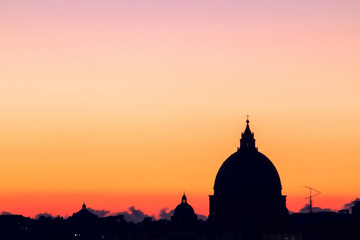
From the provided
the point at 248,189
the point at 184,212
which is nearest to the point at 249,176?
the point at 248,189

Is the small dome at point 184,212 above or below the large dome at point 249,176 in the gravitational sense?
below

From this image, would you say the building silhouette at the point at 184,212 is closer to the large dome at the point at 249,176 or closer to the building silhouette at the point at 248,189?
the building silhouette at the point at 248,189

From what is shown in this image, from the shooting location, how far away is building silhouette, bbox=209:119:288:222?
169875 mm

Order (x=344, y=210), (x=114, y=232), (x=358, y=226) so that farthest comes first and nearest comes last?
1. (x=344, y=210)
2. (x=114, y=232)
3. (x=358, y=226)

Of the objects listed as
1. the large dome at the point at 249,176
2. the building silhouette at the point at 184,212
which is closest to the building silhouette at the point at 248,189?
the large dome at the point at 249,176

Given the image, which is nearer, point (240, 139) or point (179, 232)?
point (179, 232)

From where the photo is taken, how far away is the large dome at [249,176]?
557 ft

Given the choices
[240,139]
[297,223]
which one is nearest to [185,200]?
[240,139]

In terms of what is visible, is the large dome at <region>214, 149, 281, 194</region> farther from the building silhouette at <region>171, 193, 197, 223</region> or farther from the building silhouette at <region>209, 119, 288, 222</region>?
the building silhouette at <region>171, 193, 197, 223</region>

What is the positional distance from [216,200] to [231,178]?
563cm

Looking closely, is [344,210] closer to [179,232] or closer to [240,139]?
[240,139]

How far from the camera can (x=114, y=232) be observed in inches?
6816

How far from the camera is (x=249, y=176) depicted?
6678 inches

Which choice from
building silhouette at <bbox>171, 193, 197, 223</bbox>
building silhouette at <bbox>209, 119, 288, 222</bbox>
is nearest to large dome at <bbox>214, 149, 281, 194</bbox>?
building silhouette at <bbox>209, 119, 288, 222</bbox>
